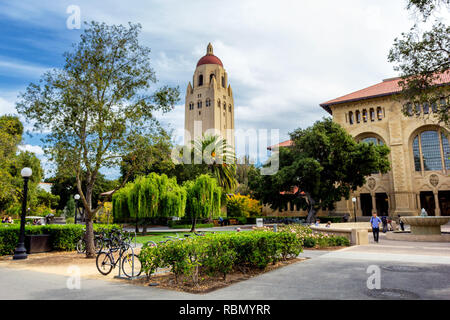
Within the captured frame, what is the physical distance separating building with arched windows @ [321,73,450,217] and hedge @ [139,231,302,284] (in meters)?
39.2

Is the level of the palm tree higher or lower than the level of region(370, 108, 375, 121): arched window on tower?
lower

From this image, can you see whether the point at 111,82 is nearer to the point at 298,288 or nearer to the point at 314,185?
the point at 298,288

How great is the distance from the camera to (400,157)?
42.8m

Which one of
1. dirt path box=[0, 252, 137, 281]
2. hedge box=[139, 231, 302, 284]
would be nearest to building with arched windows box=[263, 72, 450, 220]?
hedge box=[139, 231, 302, 284]

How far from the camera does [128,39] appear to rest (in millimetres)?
13617

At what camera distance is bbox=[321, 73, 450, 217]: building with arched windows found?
41.7 meters

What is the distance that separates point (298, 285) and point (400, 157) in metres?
42.3

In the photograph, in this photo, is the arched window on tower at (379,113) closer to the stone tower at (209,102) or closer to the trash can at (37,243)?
the trash can at (37,243)

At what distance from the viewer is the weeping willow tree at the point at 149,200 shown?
23828 mm

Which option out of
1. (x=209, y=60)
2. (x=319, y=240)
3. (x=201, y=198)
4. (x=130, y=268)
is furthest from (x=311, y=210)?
(x=209, y=60)

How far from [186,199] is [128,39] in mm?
15856

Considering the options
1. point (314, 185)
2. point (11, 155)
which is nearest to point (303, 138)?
point (314, 185)

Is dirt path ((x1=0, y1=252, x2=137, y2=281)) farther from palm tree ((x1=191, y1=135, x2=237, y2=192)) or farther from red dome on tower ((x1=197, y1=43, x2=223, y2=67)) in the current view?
red dome on tower ((x1=197, y1=43, x2=223, y2=67))

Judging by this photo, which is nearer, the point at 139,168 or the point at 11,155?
the point at 139,168
